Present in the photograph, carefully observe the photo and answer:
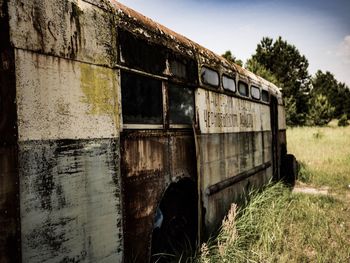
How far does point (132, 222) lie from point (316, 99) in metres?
35.0

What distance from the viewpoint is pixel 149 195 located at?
2.66 metres

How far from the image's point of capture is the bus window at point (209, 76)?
3845mm

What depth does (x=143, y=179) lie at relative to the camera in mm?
2596

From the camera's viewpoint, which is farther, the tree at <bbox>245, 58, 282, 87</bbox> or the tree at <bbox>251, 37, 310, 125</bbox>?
the tree at <bbox>251, 37, 310, 125</bbox>

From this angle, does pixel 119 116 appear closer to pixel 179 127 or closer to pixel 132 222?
pixel 132 222

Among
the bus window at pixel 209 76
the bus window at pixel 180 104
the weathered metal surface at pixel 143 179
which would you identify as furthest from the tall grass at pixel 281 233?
the bus window at pixel 209 76

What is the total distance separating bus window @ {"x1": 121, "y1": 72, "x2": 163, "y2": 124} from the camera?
246 centimetres

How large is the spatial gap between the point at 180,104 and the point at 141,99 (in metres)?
0.73

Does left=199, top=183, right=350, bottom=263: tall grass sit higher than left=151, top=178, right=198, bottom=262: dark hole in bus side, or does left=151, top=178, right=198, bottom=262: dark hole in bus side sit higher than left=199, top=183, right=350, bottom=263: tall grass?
left=151, top=178, right=198, bottom=262: dark hole in bus side

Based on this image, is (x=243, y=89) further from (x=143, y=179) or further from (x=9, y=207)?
(x=9, y=207)

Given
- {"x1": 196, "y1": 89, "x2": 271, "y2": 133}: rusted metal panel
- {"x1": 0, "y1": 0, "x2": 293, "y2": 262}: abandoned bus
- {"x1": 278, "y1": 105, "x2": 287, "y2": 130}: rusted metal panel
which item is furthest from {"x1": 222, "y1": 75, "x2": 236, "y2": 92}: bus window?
{"x1": 278, "y1": 105, "x2": 287, "y2": 130}: rusted metal panel

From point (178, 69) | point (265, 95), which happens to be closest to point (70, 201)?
point (178, 69)

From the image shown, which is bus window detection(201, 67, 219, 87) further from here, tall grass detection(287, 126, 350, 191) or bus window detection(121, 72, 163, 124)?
tall grass detection(287, 126, 350, 191)

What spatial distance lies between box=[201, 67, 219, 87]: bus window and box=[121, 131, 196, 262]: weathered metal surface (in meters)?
1.05
